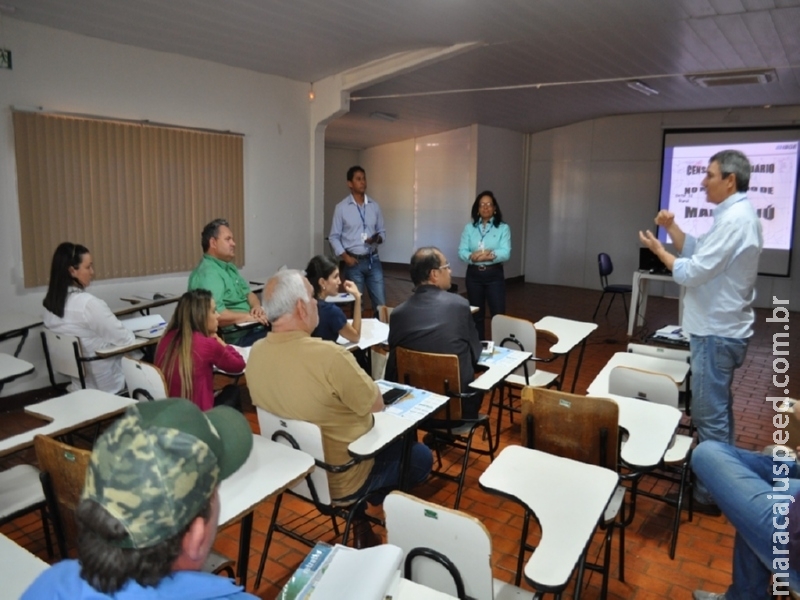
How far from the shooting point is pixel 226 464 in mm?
928

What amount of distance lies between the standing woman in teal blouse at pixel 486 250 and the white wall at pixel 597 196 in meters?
5.36

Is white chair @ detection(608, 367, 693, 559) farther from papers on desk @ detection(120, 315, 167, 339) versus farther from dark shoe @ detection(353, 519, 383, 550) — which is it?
papers on desk @ detection(120, 315, 167, 339)

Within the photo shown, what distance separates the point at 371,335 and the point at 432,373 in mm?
870

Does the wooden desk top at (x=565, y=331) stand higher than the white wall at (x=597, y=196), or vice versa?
the white wall at (x=597, y=196)

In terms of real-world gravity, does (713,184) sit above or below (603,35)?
below

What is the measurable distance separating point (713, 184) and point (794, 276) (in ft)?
23.6

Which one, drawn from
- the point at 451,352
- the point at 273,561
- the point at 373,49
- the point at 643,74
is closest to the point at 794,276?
the point at 643,74

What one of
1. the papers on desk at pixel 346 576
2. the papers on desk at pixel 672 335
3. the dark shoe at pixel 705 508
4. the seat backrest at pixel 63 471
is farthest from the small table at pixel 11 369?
the papers on desk at pixel 672 335

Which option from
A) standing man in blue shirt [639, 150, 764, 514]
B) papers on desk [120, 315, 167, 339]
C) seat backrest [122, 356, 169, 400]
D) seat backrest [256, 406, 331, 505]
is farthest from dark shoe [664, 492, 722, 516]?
papers on desk [120, 315, 167, 339]

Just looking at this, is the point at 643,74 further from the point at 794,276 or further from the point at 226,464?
the point at 226,464

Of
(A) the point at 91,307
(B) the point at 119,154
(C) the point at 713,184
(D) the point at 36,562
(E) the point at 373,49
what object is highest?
(E) the point at 373,49

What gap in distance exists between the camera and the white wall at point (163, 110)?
13.0 ft

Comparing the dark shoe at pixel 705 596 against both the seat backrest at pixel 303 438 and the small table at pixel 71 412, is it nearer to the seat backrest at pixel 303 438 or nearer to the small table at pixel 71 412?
the seat backrest at pixel 303 438

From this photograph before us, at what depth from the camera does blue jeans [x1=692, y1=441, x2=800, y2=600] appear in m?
1.73
